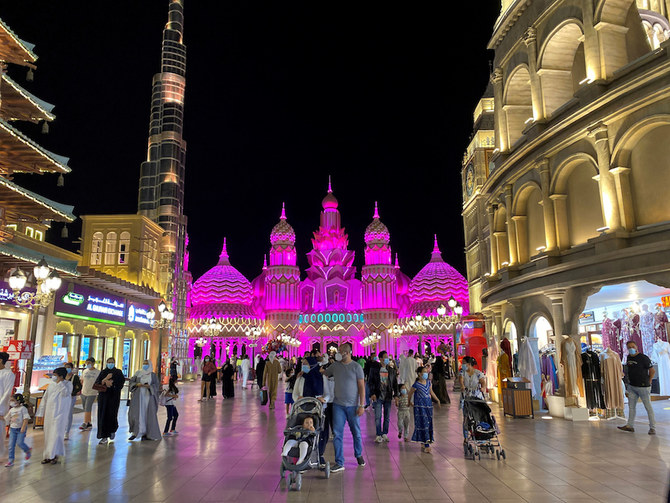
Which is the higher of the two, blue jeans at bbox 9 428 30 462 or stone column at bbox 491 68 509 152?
stone column at bbox 491 68 509 152

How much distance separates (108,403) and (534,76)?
52.6 feet

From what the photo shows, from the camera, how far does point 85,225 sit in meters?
33.6

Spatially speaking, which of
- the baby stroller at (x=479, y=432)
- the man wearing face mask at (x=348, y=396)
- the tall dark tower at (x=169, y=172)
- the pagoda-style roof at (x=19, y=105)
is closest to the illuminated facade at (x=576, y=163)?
the baby stroller at (x=479, y=432)

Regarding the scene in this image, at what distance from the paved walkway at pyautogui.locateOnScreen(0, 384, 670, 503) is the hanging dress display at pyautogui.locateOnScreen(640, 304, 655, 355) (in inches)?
253

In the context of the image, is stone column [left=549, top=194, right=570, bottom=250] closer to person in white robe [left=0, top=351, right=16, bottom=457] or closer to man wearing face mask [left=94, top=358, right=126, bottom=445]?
man wearing face mask [left=94, top=358, right=126, bottom=445]

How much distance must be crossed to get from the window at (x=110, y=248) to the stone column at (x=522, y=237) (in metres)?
24.8

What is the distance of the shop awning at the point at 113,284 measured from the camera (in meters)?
24.6

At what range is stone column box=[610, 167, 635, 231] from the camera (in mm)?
13766

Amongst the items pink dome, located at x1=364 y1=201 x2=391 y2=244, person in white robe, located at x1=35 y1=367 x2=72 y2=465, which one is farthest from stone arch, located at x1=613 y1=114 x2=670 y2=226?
pink dome, located at x1=364 y1=201 x2=391 y2=244

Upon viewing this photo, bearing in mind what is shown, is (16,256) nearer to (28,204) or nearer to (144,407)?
(28,204)

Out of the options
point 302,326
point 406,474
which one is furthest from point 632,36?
point 302,326

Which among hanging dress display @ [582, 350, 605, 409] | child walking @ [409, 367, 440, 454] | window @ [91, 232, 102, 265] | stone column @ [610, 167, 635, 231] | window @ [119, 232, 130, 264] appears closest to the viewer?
child walking @ [409, 367, 440, 454]

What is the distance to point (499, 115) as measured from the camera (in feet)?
68.3

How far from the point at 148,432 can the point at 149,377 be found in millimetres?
1173
